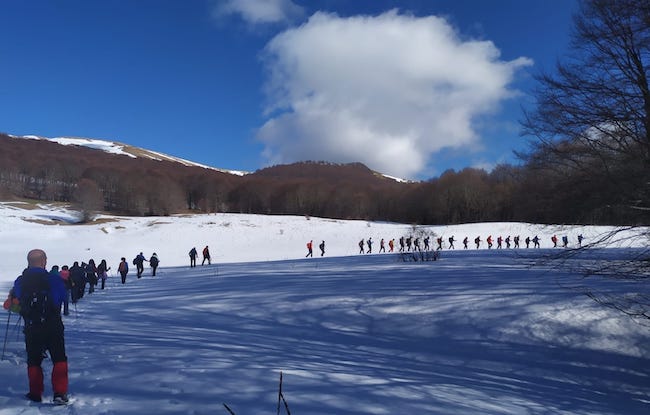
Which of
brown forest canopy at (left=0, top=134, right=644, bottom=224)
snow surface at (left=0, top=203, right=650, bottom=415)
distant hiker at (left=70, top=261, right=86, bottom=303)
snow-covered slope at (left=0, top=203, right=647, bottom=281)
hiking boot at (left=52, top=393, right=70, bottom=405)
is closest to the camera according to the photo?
hiking boot at (left=52, top=393, right=70, bottom=405)

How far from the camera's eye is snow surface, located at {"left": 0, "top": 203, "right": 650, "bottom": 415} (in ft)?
13.5

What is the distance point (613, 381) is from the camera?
6477 mm

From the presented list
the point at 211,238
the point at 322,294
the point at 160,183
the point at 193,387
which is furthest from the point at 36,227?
the point at 193,387

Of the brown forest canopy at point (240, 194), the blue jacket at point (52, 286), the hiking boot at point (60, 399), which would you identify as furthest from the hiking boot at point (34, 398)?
the brown forest canopy at point (240, 194)

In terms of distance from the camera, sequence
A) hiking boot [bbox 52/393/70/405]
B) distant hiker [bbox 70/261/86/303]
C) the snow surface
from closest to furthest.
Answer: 1. hiking boot [bbox 52/393/70/405]
2. the snow surface
3. distant hiker [bbox 70/261/86/303]

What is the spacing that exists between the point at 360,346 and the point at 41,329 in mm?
4881

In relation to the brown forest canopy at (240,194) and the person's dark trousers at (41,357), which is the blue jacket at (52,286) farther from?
the brown forest canopy at (240,194)

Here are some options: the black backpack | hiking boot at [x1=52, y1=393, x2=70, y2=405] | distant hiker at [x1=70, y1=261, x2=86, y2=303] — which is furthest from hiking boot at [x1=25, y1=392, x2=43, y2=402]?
distant hiker at [x1=70, y1=261, x2=86, y2=303]

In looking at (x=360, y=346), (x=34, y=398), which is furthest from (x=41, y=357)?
(x=360, y=346)

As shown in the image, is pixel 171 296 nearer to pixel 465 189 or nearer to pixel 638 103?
pixel 638 103

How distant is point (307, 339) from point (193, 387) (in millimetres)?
3629

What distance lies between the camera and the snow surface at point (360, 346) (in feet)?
13.5

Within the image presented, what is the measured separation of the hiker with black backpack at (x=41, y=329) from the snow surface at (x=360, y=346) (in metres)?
0.21

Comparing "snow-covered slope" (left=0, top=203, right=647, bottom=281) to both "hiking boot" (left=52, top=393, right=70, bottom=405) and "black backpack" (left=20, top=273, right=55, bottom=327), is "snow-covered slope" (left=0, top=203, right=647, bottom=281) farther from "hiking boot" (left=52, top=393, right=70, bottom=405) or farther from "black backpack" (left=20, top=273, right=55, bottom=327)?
"hiking boot" (left=52, top=393, right=70, bottom=405)
